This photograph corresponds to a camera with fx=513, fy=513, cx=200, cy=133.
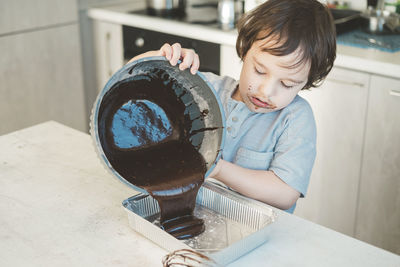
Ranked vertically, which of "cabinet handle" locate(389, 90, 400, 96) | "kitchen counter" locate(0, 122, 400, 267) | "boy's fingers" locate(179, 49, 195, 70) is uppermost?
"boy's fingers" locate(179, 49, 195, 70)

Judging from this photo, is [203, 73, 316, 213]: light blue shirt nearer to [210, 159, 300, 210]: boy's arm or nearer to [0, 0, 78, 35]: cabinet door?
[210, 159, 300, 210]: boy's arm

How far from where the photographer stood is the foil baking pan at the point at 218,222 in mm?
969

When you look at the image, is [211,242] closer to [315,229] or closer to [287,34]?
[315,229]

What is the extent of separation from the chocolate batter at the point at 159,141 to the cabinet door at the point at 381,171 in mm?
1007

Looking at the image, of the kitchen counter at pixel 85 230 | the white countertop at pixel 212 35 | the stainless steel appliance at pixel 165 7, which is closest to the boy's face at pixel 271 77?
the kitchen counter at pixel 85 230

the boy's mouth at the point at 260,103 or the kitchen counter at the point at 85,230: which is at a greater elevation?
the boy's mouth at the point at 260,103

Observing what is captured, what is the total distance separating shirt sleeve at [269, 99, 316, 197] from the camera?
1.24 m

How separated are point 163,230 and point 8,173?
54 cm

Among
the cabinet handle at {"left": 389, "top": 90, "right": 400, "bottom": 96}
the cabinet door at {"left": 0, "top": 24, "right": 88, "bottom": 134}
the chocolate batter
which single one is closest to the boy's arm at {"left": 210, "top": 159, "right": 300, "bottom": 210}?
the chocolate batter

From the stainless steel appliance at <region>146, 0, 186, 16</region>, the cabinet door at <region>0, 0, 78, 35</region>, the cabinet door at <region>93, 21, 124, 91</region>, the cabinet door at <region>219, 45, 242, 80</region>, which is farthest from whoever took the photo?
the cabinet door at <region>93, 21, 124, 91</region>

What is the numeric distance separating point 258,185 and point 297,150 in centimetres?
14

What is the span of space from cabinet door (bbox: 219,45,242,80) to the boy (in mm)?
898

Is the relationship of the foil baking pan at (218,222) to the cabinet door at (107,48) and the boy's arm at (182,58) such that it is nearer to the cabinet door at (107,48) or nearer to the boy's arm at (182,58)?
the boy's arm at (182,58)

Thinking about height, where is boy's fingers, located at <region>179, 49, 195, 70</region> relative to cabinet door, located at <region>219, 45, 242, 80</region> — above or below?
above
